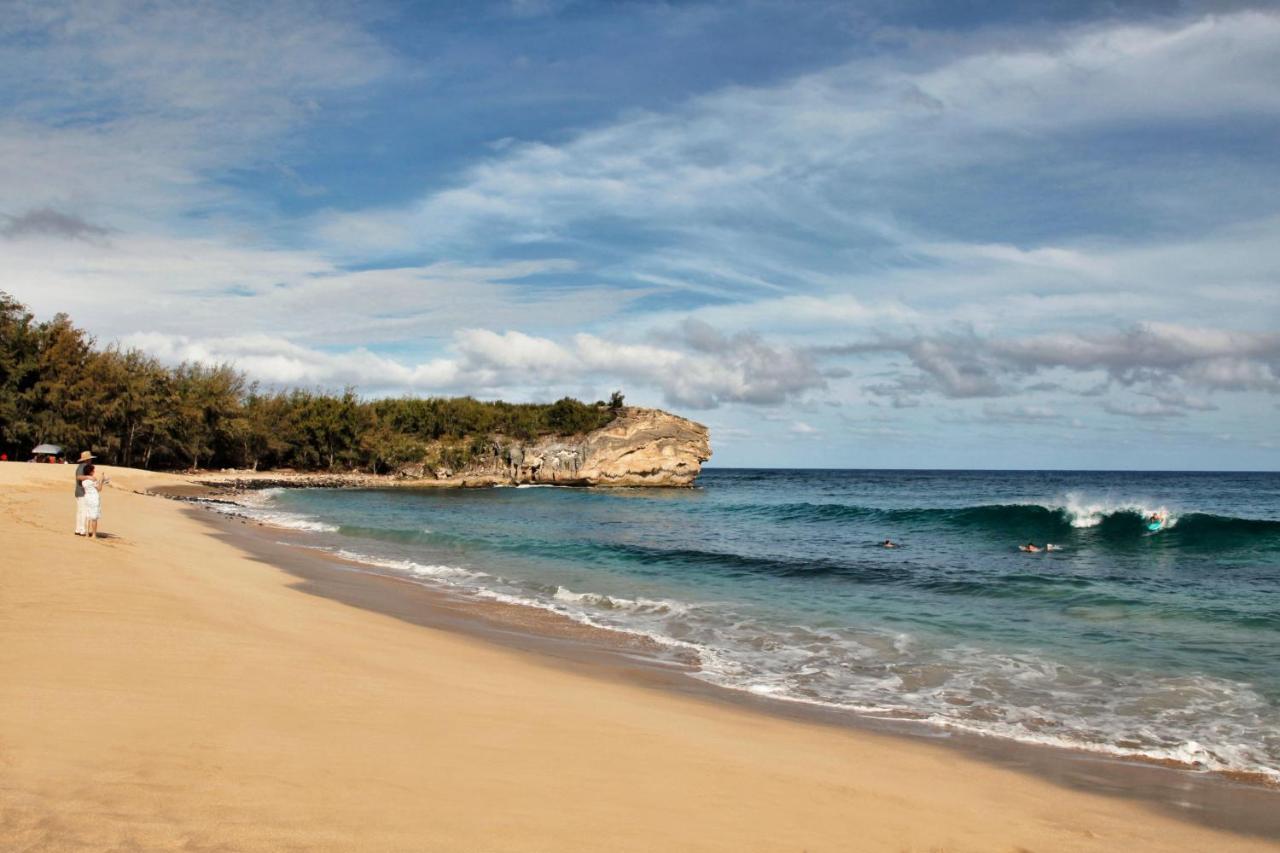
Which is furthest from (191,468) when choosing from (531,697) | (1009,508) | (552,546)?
(531,697)

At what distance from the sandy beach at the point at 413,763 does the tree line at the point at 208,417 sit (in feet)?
181

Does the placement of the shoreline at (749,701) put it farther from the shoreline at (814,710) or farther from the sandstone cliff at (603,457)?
the sandstone cliff at (603,457)

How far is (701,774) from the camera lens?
202 inches

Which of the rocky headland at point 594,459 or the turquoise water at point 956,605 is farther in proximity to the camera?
the rocky headland at point 594,459

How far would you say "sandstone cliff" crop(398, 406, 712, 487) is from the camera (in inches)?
3027

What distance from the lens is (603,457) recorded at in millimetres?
76625

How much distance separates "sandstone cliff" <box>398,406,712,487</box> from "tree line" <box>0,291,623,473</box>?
1344 millimetres

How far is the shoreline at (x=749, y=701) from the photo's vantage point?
5.88 meters

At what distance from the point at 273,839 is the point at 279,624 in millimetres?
6432

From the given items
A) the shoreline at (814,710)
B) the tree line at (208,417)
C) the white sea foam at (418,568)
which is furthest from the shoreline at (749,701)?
the tree line at (208,417)

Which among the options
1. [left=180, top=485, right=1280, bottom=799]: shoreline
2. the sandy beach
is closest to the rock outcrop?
[left=180, top=485, right=1280, bottom=799]: shoreline

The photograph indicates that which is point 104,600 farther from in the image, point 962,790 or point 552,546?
point 552,546

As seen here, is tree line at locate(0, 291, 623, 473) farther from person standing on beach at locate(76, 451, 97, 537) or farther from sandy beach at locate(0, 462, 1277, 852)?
sandy beach at locate(0, 462, 1277, 852)

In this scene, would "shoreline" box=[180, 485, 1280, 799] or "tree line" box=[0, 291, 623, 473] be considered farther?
"tree line" box=[0, 291, 623, 473]
